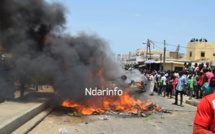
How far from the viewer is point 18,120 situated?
25.8 feet

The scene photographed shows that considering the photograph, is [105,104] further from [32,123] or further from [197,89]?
[197,89]

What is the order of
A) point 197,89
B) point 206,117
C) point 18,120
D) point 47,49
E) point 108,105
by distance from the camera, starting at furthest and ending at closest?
point 197,89
point 47,49
point 108,105
point 18,120
point 206,117

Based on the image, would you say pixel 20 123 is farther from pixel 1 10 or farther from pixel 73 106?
pixel 1 10

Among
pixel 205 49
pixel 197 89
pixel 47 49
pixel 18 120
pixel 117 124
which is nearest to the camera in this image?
pixel 18 120

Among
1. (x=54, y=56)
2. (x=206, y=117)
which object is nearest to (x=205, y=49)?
(x=54, y=56)

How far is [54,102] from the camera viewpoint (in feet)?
42.1

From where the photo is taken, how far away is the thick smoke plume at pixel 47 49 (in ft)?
42.3

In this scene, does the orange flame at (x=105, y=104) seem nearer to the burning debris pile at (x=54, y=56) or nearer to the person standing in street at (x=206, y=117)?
the burning debris pile at (x=54, y=56)

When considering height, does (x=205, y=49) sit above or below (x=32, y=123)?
above

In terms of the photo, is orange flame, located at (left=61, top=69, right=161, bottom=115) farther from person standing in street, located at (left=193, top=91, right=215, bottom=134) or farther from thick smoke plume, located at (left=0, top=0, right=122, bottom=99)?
person standing in street, located at (left=193, top=91, right=215, bottom=134)

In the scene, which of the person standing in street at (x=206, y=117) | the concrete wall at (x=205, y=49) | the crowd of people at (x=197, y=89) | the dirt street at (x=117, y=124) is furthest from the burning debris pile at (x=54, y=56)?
the concrete wall at (x=205, y=49)

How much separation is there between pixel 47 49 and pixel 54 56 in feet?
1.38

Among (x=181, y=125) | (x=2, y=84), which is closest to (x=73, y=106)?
(x=2, y=84)

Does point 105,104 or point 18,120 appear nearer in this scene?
point 18,120
